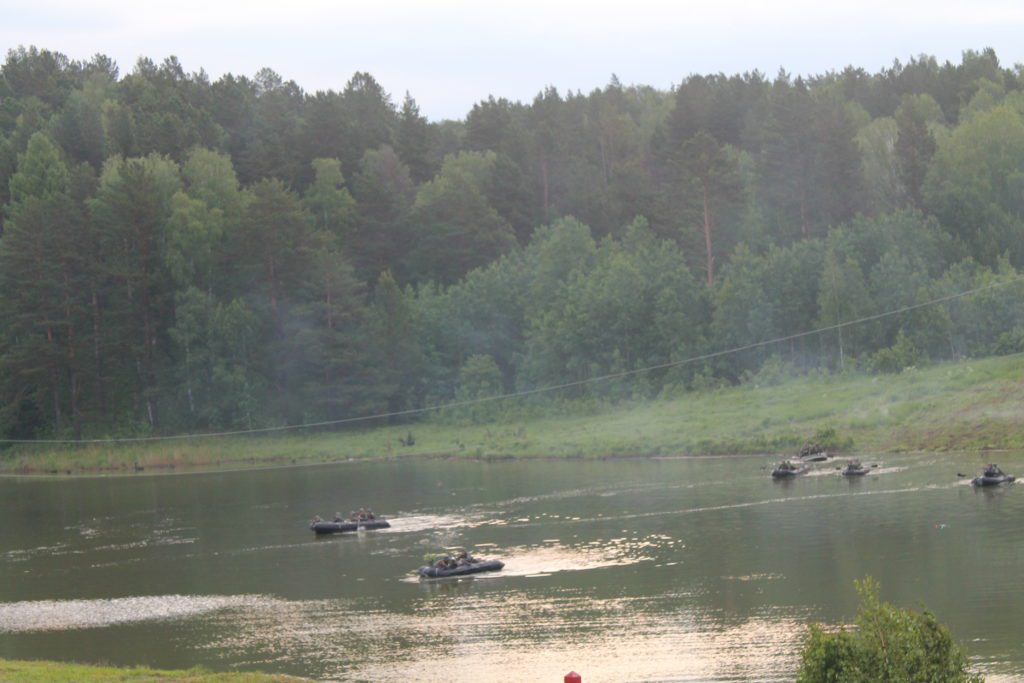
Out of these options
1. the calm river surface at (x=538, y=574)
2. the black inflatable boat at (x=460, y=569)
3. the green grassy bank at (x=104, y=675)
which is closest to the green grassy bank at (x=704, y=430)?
the calm river surface at (x=538, y=574)

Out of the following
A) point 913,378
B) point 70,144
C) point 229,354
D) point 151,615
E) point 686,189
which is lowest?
point 151,615

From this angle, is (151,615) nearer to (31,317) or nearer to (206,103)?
(31,317)

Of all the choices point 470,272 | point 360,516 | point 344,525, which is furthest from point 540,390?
point 344,525

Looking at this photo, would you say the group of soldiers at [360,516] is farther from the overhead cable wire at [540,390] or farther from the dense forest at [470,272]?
the dense forest at [470,272]

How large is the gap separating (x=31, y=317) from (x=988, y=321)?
214 ft

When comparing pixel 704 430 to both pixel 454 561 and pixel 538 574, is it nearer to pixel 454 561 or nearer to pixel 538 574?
pixel 538 574

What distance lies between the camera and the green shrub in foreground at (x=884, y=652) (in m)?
20.3

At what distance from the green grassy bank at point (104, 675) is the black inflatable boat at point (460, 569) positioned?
14.4 m

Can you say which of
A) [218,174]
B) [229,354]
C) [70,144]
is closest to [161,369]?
[229,354]

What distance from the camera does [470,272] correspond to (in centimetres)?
11112

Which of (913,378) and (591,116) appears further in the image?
(591,116)

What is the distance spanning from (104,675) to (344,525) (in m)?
27.7

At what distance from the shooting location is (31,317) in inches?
3883

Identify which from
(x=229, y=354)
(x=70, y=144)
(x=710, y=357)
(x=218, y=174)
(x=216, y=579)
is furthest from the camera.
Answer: (x=70, y=144)
